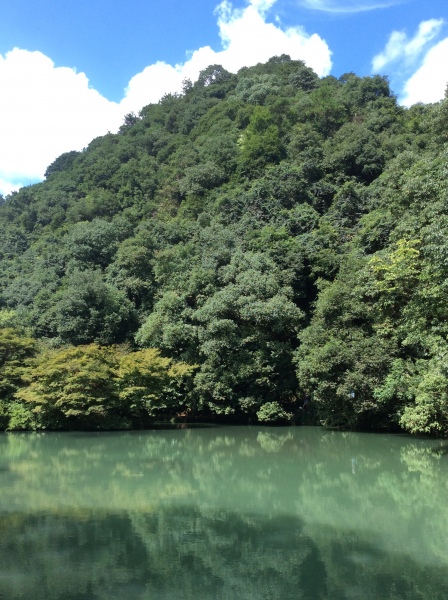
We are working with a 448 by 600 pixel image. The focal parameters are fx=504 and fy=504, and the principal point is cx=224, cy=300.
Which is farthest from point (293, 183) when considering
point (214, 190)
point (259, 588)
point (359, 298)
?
point (259, 588)

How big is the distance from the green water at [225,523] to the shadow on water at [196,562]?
20 millimetres

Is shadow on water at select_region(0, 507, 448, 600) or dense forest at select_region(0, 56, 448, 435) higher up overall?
dense forest at select_region(0, 56, 448, 435)

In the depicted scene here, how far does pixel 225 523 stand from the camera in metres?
7.20

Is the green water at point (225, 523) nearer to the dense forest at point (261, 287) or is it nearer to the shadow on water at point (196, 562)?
the shadow on water at point (196, 562)

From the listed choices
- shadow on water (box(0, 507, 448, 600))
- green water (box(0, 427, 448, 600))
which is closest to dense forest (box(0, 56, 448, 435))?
green water (box(0, 427, 448, 600))

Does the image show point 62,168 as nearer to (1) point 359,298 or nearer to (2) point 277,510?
(1) point 359,298

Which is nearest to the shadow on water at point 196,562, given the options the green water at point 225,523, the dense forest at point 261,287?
the green water at point 225,523

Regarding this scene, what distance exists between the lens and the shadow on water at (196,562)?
4.91 metres

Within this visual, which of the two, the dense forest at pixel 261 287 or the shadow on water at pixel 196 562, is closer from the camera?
the shadow on water at pixel 196 562

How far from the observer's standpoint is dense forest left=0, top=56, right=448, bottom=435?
15.4 metres

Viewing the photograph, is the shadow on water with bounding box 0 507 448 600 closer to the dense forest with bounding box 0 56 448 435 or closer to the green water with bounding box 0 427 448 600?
the green water with bounding box 0 427 448 600

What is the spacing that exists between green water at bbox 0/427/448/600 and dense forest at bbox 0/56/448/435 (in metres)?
3.30

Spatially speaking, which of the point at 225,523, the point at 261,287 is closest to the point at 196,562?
the point at 225,523

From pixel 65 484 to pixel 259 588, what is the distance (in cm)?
575
